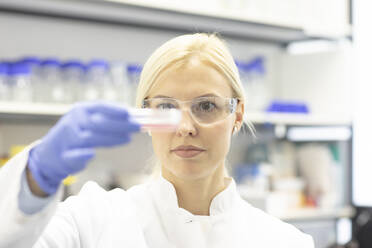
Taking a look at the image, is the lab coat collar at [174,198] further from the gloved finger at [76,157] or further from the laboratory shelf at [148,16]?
the laboratory shelf at [148,16]

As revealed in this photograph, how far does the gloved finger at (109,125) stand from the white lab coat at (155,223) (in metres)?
0.34

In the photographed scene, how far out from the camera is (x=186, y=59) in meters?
1.20

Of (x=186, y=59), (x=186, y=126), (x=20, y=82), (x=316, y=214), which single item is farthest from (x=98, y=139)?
(x=316, y=214)

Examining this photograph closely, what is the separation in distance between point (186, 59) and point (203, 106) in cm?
13

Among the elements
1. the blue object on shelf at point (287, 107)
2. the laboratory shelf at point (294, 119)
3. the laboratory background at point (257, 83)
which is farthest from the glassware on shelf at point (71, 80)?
the blue object on shelf at point (287, 107)

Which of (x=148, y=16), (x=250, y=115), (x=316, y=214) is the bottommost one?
(x=316, y=214)

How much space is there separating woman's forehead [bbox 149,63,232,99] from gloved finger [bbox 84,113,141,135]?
0.37 m

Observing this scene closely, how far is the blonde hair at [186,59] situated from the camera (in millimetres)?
1189

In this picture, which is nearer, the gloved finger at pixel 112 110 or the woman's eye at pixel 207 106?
the gloved finger at pixel 112 110

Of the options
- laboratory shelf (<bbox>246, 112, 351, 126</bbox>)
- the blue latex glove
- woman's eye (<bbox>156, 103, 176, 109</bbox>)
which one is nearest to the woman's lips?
woman's eye (<bbox>156, 103, 176, 109</bbox>)

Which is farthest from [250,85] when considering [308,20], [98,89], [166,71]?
[166,71]

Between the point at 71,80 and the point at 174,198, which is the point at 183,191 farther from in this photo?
the point at 71,80

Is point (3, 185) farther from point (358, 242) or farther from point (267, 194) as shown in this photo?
point (358, 242)

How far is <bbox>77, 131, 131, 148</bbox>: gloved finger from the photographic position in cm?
79
